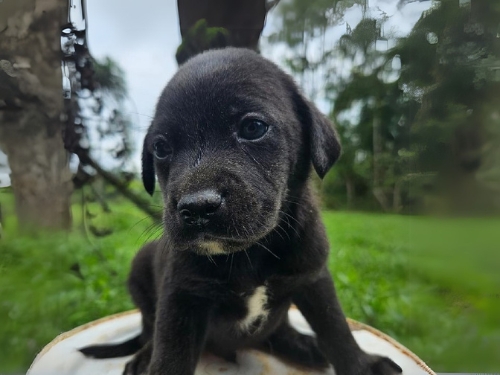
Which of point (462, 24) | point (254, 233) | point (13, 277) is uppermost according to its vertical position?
point (462, 24)

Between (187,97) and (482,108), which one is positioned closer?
(187,97)

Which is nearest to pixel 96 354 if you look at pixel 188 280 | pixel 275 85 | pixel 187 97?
pixel 188 280

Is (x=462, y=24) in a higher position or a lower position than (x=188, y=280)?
higher

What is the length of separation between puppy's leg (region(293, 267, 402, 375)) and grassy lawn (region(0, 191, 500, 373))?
18 centimetres

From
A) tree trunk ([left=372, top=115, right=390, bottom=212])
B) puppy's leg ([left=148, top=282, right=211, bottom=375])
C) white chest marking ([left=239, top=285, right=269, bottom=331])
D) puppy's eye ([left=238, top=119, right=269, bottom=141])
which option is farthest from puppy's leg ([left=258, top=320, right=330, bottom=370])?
puppy's eye ([left=238, top=119, right=269, bottom=141])

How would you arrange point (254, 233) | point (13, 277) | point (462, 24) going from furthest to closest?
point (13, 277), point (462, 24), point (254, 233)

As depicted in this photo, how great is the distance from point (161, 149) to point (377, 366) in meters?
0.94

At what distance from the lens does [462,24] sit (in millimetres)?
1407

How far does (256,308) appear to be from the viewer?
1278 millimetres

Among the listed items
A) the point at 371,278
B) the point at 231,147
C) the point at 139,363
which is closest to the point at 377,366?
the point at 371,278

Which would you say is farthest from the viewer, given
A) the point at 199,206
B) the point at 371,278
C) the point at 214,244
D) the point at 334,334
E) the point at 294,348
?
the point at 371,278

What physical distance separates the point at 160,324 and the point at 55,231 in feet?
2.04

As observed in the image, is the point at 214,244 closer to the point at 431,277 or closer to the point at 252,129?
the point at 252,129

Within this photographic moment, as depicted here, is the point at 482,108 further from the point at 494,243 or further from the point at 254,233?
the point at 254,233
